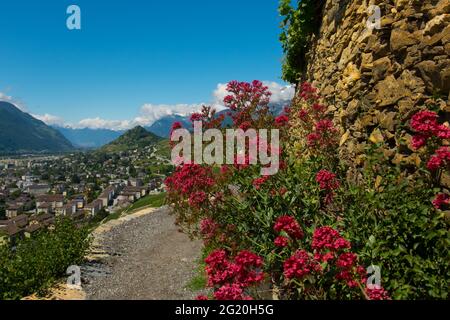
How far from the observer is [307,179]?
5910 millimetres

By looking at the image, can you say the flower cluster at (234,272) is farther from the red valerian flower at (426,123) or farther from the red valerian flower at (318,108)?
the red valerian flower at (318,108)

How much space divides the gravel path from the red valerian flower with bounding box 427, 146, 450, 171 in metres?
5.38

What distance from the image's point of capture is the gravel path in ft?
27.1

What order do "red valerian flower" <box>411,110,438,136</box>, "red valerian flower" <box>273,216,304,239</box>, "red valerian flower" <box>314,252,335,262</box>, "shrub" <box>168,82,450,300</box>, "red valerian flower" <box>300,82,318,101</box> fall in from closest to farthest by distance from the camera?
"red valerian flower" <box>314,252,335,262</box>, "shrub" <box>168,82,450,300</box>, "red valerian flower" <box>273,216,304,239</box>, "red valerian flower" <box>411,110,438,136</box>, "red valerian flower" <box>300,82,318,101</box>

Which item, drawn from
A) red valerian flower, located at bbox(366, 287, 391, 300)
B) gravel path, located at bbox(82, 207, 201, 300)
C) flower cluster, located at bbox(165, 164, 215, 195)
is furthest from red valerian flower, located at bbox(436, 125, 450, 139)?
gravel path, located at bbox(82, 207, 201, 300)

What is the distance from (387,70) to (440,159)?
6.90ft

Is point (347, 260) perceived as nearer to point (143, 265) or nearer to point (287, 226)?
point (287, 226)

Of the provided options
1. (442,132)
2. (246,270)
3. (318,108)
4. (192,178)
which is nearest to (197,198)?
(192,178)

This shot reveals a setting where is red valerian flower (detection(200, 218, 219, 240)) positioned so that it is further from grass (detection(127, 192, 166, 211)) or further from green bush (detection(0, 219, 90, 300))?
green bush (detection(0, 219, 90, 300))

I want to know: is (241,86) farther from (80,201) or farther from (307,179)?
(80,201)

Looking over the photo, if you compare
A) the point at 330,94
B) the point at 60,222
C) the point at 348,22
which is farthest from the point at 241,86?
the point at 60,222

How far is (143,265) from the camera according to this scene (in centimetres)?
1048

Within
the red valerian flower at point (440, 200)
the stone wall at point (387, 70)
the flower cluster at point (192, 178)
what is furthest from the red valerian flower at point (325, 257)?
the flower cluster at point (192, 178)
